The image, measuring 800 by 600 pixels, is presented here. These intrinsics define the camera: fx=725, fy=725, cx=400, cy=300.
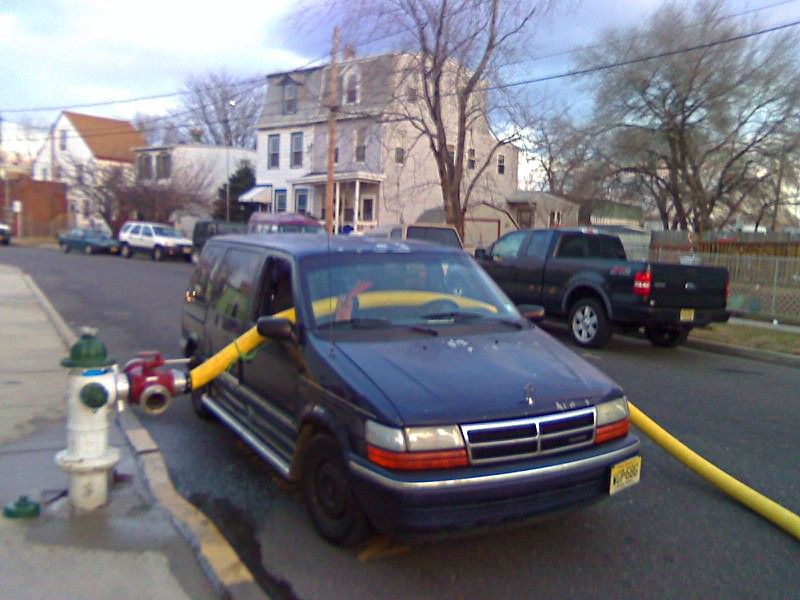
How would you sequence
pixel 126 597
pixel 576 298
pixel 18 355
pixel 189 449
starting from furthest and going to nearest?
1. pixel 576 298
2. pixel 18 355
3. pixel 189 449
4. pixel 126 597

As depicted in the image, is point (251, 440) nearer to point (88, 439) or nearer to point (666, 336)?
point (88, 439)

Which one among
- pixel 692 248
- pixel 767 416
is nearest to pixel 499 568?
pixel 767 416

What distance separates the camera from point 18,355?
29.2 feet

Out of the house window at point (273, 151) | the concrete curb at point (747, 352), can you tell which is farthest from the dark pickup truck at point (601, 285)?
the house window at point (273, 151)

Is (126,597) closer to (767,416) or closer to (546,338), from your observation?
(546,338)

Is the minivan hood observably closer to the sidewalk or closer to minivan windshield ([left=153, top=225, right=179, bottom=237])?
the sidewalk

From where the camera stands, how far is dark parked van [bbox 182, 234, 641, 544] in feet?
11.2

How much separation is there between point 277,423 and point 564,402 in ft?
6.00

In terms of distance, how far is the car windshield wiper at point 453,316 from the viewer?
4.67 meters

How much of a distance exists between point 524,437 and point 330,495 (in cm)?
112

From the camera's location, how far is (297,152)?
36531mm

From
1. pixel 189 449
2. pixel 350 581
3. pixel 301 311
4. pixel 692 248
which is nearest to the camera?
pixel 350 581

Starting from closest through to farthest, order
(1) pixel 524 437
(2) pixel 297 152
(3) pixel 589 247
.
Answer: (1) pixel 524 437 → (3) pixel 589 247 → (2) pixel 297 152

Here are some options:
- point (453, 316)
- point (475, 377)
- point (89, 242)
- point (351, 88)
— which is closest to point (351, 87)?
point (351, 88)
